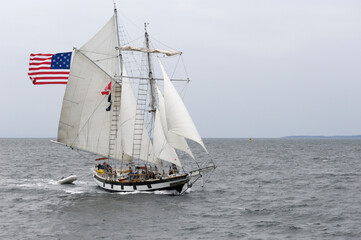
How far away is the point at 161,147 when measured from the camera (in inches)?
1695

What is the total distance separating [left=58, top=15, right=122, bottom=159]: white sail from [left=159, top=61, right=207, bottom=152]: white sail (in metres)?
8.87

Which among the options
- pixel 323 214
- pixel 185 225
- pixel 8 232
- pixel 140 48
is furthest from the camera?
pixel 140 48

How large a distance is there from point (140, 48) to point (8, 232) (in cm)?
2257

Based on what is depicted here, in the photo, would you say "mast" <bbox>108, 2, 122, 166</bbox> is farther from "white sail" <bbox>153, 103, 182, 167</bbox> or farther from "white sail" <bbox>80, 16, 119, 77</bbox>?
"white sail" <bbox>153, 103, 182, 167</bbox>

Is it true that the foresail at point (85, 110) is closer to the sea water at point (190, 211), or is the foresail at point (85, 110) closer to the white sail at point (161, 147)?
the sea water at point (190, 211)

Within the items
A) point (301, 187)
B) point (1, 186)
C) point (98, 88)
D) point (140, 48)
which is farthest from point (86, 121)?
Answer: point (301, 187)

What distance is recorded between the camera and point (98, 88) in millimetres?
47438

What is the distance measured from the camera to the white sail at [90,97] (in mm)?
46781

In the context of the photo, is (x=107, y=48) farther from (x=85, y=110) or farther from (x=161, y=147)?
(x=161, y=147)

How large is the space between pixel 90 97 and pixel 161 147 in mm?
9604

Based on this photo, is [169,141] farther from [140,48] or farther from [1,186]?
[1,186]

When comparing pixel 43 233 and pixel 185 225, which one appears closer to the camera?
pixel 43 233

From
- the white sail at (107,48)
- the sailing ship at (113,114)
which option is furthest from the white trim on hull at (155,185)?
the white sail at (107,48)

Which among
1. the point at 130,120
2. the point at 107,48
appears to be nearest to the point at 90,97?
the point at 130,120
